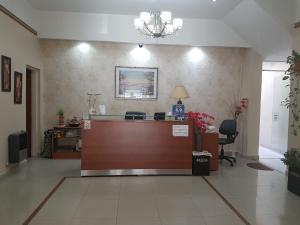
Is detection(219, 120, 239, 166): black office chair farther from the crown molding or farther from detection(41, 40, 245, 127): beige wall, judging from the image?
the crown molding

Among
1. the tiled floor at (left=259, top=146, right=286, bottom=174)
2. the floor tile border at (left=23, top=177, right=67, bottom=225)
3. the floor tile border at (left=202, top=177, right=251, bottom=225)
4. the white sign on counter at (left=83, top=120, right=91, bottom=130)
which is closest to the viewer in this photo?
the floor tile border at (left=23, top=177, right=67, bottom=225)

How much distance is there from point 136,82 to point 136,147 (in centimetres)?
230

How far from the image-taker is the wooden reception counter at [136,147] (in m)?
4.99

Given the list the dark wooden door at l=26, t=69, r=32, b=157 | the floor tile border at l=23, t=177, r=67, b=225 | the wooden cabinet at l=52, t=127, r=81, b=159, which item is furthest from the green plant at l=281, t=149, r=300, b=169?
the dark wooden door at l=26, t=69, r=32, b=157

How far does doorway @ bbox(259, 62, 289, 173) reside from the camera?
7.66 m

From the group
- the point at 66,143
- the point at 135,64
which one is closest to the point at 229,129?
the point at 135,64

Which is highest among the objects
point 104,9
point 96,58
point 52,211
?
point 104,9

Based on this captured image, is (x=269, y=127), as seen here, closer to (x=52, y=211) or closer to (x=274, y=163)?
(x=274, y=163)

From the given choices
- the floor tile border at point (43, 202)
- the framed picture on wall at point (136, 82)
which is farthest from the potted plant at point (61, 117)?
the floor tile border at point (43, 202)

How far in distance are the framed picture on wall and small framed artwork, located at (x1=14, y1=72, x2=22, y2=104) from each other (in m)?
2.25

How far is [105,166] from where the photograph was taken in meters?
5.05

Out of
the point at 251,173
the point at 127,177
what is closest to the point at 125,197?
the point at 127,177

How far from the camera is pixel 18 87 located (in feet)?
17.9

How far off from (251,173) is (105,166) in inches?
117
